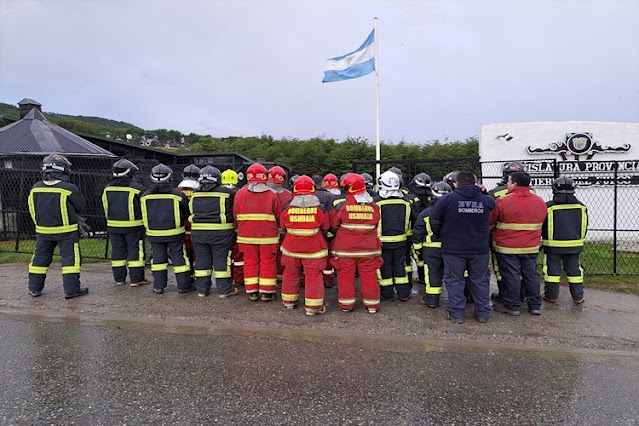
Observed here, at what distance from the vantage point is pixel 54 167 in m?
5.93

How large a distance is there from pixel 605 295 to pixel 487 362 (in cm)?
352

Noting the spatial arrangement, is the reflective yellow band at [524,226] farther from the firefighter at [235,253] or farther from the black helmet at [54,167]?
the black helmet at [54,167]

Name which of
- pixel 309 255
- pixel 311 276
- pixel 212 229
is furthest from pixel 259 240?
pixel 311 276

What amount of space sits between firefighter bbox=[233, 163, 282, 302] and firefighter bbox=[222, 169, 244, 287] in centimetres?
55

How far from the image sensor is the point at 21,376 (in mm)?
3631

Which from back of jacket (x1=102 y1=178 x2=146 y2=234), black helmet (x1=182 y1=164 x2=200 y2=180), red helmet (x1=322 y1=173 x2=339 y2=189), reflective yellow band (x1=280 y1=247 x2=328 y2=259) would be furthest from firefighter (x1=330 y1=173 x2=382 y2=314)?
back of jacket (x1=102 y1=178 x2=146 y2=234)

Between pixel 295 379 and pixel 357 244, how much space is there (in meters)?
2.06

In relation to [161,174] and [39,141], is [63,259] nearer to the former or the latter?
[161,174]

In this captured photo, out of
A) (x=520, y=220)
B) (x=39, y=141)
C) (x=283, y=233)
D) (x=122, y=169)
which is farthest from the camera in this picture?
(x=39, y=141)

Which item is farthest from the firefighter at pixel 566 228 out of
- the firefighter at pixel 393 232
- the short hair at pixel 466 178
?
the firefighter at pixel 393 232

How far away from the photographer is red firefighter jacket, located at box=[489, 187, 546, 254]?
17.0 ft

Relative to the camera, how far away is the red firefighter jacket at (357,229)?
17.1 feet

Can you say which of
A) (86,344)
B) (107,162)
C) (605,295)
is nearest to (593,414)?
(605,295)

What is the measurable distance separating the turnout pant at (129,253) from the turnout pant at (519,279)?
214 inches
